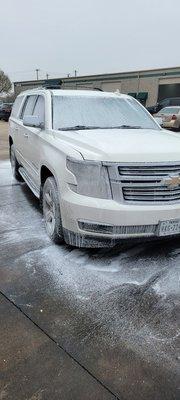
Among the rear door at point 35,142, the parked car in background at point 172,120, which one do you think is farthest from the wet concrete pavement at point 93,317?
the parked car in background at point 172,120

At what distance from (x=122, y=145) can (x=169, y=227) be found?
0.95 metres

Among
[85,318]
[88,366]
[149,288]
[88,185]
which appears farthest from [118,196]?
[88,366]

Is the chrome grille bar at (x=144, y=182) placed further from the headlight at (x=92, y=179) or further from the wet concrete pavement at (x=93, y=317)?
the wet concrete pavement at (x=93, y=317)

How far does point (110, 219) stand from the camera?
350cm

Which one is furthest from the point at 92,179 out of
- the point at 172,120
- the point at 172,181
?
the point at 172,120

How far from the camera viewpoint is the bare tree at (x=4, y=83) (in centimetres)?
7300

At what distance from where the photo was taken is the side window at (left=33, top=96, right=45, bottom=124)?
5191 millimetres

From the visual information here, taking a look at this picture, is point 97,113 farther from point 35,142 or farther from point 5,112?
point 5,112

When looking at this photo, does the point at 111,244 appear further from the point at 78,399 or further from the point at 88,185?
the point at 78,399

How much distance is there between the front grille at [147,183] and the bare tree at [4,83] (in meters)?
74.6

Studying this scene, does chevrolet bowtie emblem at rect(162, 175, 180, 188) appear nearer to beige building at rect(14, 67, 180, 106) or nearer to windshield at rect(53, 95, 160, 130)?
windshield at rect(53, 95, 160, 130)

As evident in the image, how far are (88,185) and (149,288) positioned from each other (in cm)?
112

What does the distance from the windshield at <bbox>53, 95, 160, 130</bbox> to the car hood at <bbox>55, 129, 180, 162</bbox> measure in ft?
1.14

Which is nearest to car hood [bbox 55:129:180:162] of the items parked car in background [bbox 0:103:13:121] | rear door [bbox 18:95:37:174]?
rear door [bbox 18:95:37:174]
